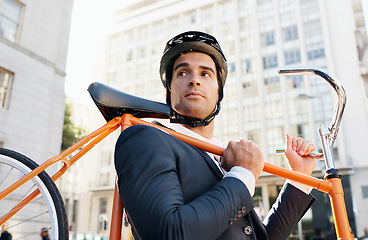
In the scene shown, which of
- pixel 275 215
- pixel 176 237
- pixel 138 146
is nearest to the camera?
pixel 176 237

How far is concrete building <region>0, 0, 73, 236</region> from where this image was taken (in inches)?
491


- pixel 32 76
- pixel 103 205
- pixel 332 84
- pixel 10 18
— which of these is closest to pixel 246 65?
pixel 103 205

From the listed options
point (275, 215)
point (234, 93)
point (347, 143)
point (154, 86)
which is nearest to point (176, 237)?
point (275, 215)

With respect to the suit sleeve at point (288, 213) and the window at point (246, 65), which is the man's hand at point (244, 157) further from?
the window at point (246, 65)

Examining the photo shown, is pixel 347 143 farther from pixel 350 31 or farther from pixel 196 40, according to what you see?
pixel 196 40

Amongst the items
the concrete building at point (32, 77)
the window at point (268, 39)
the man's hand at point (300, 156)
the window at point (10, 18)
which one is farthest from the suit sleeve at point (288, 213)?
the window at point (268, 39)

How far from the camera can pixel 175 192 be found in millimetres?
1225

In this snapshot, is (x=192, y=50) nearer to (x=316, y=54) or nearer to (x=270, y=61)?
(x=316, y=54)

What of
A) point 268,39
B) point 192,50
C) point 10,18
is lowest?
point 192,50

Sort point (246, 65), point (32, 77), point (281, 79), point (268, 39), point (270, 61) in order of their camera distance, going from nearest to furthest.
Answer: point (32, 77) < point (281, 79) < point (270, 61) < point (268, 39) < point (246, 65)

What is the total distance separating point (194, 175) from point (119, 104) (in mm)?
770

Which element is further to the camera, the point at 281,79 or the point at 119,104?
the point at 281,79

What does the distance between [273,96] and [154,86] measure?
14.3m

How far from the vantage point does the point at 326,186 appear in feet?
5.94
